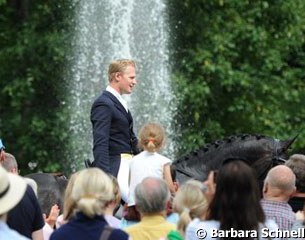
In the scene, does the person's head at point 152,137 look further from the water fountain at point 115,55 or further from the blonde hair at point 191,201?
the water fountain at point 115,55

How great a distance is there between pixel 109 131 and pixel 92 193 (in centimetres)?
276

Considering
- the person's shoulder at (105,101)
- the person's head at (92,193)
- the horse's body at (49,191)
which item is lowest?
the horse's body at (49,191)

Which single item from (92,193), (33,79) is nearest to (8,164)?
(92,193)

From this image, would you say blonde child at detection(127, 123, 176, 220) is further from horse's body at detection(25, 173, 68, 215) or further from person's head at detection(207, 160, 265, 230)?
person's head at detection(207, 160, 265, 230)

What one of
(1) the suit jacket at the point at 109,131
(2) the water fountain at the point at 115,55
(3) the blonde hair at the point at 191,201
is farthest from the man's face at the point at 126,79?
(2) the water fountain at the point at 115,55

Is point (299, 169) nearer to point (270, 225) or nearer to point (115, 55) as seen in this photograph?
point (270, 225)

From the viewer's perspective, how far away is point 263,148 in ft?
35.1

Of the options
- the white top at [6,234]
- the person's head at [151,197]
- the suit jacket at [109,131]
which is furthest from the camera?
Answer: the suit jacket at [109,131]

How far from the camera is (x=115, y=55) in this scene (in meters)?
22.3

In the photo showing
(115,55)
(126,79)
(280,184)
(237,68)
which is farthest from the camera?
(237,68)

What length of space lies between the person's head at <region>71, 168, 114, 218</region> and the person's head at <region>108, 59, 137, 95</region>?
2630 mm

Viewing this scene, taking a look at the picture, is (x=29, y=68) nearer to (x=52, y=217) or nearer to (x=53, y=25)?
(x=53, y=25)

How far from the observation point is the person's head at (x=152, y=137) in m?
9.80

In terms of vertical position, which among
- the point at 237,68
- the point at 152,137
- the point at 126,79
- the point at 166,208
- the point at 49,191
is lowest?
the point at 49,191
